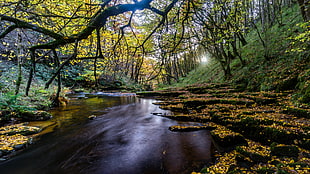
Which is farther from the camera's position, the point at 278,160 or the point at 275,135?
the point at 275,135

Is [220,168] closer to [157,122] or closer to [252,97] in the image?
[157,122]

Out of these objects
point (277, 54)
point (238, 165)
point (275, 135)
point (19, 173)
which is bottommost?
point (19, 173)

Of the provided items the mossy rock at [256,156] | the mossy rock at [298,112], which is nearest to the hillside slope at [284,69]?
the mossy rock at [298,112]

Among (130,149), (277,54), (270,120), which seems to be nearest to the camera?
(270,120)

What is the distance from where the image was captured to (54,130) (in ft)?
17.6

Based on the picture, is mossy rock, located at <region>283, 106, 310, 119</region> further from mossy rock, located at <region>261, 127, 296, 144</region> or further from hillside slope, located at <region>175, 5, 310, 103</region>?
mossy rock, located at <region>261, 127, 296, 144</region>

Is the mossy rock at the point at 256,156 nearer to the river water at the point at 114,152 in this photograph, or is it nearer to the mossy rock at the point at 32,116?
the river water at the point at 114,152

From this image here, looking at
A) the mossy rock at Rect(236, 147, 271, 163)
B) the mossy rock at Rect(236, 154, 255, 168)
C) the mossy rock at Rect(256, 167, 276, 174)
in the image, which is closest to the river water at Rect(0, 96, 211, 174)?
the mossy rock at Rect(236, 154, 255, 168)

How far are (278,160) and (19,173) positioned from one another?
5.26 meters

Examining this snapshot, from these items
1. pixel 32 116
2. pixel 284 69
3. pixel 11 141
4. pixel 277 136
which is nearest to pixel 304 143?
pixel 277 136

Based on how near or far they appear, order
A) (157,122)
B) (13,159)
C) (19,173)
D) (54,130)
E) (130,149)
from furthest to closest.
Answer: (157,122), (54,130), (130,149), (13,159), (19,173)

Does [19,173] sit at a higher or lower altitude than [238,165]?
lower

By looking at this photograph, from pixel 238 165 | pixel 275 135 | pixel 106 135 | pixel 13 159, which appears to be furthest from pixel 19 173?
pixel 275 135

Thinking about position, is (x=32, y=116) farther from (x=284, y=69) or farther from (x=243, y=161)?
(x=284, y=69)
